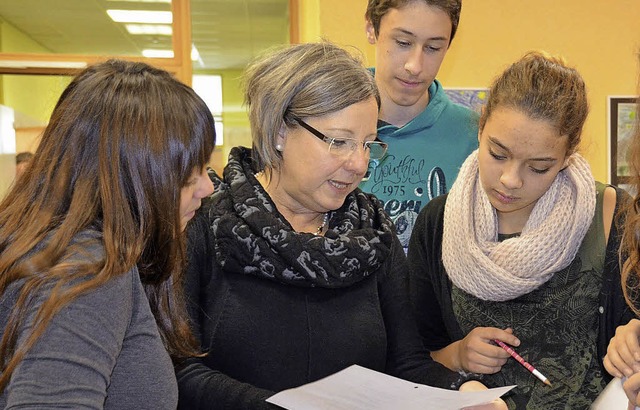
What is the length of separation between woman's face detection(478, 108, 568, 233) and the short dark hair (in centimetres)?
55

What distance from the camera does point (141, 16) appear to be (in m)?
5.54

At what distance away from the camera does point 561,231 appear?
164cm

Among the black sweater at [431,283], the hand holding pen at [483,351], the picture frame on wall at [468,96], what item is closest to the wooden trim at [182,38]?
the picture frame on wall at [468,96]

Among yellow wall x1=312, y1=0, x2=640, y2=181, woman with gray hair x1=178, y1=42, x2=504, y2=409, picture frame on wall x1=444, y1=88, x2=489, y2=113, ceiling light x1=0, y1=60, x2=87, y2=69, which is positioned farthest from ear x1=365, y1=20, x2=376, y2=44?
ceiling light x1=0, y1=60, x2=87, y2=69

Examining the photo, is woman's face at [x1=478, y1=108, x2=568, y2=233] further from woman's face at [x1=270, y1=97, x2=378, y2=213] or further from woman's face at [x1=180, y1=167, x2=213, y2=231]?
woman's face at [x1=180, y1=167, x2=213, y2=231]

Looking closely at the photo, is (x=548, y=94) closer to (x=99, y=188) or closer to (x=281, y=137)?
(x=281, y=137)

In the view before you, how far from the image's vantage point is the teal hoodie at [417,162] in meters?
2.11

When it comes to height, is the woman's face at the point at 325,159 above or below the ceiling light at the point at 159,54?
below

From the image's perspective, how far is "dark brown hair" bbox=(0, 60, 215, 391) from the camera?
941 mm

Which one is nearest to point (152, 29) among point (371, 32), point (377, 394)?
point (371, 32)

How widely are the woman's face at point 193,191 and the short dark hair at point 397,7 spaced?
3.73ft

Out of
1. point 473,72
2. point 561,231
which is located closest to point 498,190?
point 561,231

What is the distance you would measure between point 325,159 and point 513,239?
0.53 m

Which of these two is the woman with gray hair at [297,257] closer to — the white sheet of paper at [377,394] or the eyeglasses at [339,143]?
the eyeglasses at [339,143]
